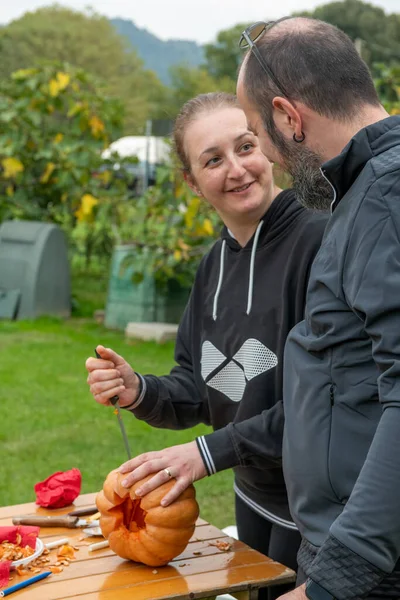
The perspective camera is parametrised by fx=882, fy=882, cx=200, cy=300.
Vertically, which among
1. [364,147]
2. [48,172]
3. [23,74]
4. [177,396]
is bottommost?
[177,396]

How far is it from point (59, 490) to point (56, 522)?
7.0 inches

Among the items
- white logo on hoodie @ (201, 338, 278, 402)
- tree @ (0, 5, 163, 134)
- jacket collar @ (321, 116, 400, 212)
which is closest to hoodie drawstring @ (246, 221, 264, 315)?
white logo on hoodie @ (201, 338, 278, 402)

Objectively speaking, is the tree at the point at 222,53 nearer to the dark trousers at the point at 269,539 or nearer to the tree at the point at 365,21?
the tree at the point at 365,21

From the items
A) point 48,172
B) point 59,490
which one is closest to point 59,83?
point 48,172

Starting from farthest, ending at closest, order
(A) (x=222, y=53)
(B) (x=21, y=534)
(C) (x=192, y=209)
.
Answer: (A) (x=222, y=53) → (C) (x=192, y=209) → (B) (x=21, y=534)

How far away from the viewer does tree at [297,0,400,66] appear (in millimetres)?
71062

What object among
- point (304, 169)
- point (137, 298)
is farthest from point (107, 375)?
point (137, 298)

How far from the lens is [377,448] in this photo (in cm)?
156

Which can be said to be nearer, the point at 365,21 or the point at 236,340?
the point at 236,340

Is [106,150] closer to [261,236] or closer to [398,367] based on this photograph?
[261,236]

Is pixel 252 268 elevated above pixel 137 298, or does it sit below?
above

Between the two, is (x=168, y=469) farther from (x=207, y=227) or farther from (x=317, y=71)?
(x=207, y=227)

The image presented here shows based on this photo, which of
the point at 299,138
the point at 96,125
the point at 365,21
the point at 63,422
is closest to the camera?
the point at 299,138

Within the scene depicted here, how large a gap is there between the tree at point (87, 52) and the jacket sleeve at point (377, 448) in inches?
2246
